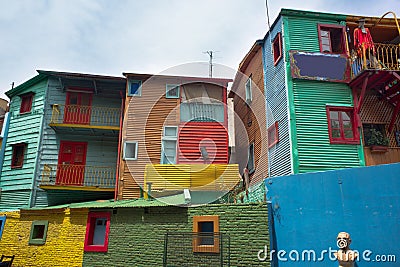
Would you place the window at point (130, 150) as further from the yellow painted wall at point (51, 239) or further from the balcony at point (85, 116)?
the yellow painted wall at point (51, 239)

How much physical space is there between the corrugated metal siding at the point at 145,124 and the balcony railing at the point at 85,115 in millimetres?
1235

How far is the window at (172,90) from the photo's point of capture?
16572 mm

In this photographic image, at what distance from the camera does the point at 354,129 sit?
11.9 m

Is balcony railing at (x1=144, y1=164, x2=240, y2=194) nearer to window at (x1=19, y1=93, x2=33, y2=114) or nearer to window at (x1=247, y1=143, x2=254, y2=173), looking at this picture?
window at (x1=247, y1=143, x2=254, y2=173)

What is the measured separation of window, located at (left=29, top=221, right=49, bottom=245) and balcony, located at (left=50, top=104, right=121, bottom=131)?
5.10 metres

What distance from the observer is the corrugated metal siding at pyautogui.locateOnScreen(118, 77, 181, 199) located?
15266 millimetres

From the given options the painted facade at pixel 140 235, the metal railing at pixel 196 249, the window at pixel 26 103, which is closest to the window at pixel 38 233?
the painted facade at pixel 140 235

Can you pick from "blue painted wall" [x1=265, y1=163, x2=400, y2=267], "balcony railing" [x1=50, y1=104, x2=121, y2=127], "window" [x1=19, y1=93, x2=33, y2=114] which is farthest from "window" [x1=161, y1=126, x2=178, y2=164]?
"window" [x1=19, y1=93, x2=33, y2=114]

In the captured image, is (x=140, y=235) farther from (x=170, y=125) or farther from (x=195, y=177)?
(x=170, y=125)

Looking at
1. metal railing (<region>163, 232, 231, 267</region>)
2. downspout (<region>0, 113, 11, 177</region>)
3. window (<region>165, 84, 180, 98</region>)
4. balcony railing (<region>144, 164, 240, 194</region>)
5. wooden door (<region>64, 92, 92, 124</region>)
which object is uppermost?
window (<region>165, 84, 180, 98</region>)

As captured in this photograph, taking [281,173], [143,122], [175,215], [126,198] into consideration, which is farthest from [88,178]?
[281,173]

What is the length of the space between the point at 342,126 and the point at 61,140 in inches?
517

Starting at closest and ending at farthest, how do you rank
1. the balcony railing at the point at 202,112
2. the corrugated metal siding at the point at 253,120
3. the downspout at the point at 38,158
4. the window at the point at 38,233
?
1. the window at the point at 38,233
2. the corrugated metal siding at the point at 253,120
3. the downspout at the point at 38,158
4. the balcony railing at the point at 202,112

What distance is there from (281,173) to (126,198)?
284 inches
